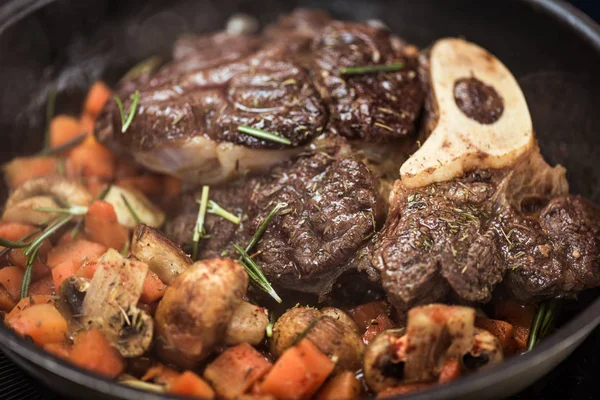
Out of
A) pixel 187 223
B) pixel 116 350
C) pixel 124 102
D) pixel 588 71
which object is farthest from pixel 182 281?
pixel 588 71

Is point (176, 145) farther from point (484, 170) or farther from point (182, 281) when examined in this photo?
point (484, 170)

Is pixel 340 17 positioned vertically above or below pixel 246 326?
above

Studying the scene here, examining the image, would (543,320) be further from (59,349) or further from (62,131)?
(62,131)

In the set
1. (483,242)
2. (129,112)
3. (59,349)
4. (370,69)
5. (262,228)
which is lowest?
(59,349)

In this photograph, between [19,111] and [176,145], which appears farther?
[19,111]

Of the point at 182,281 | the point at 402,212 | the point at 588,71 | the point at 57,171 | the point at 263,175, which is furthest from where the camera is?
the point at 57,171

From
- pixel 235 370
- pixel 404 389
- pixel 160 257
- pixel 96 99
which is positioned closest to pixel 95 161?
pixel 96 99

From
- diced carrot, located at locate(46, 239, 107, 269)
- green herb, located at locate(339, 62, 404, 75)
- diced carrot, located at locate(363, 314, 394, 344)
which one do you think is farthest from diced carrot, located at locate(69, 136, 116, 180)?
diced carrot, located at locate(363, 314, 394, 344)
